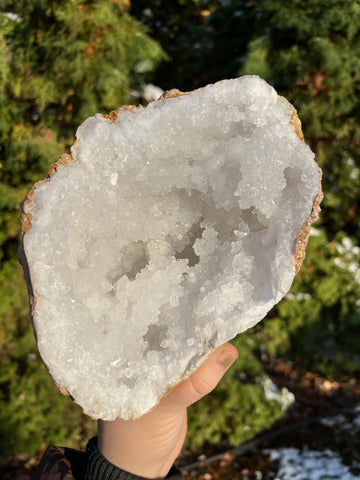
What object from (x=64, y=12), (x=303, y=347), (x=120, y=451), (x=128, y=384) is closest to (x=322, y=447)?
(x=303, y=347)

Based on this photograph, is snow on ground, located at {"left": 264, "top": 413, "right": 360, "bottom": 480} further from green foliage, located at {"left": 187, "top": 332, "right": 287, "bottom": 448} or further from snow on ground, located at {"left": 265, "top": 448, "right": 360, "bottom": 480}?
green foliage, located at {"left": 187, "top": 332, "right": 287, "bottom": 448}

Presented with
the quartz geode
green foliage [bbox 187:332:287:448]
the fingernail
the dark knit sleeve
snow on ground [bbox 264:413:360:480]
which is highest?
the quartz geode

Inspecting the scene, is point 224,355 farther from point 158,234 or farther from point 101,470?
point 101,470

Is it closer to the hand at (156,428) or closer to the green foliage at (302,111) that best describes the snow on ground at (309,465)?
the green foliage at (302,111)

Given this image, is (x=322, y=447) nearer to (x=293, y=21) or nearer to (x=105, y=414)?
(x=105, y=414)

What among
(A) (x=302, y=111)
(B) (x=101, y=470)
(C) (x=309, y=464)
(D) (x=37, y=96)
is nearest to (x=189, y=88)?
(A) (x=302, y=111)

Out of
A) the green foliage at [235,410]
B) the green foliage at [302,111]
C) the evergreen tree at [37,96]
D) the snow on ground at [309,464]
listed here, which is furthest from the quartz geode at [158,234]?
the snow on ground at [309,464]

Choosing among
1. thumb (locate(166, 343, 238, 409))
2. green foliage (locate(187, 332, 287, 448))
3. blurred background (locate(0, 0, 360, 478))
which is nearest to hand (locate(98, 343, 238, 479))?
thumb (locate(166, 343, 238, 409))
